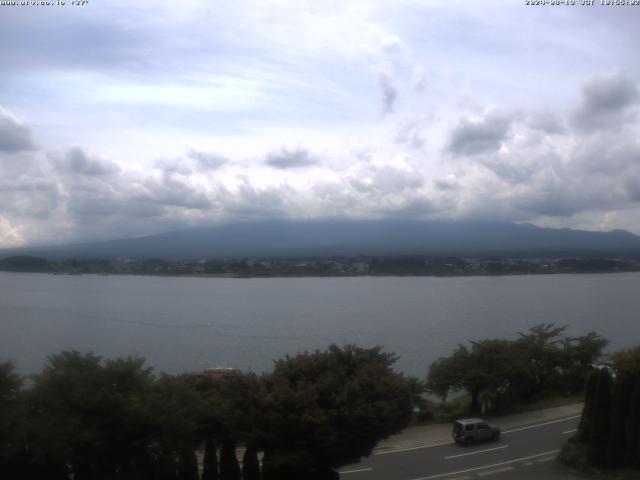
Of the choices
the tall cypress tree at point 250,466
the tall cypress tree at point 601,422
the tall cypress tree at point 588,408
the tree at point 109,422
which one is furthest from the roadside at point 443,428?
the tree at point 109,422

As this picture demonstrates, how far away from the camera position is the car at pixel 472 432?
49.6 feet

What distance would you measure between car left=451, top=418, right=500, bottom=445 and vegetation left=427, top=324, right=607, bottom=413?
4096mm

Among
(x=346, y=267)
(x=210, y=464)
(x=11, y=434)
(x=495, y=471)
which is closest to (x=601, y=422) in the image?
(x=495, y=471)

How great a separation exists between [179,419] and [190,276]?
3817 inches

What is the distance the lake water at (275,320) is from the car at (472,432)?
13.3 meters

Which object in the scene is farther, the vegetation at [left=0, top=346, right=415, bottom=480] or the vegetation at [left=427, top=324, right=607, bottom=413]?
the vegetation at [left=427, top=324, right=607, bottom=413]

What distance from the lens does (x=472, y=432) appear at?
15156 millimetres

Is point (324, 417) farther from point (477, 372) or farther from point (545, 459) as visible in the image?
point (477, 372)

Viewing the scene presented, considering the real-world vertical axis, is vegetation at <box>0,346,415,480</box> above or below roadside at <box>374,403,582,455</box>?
above

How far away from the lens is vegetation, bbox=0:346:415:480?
31.6 ft

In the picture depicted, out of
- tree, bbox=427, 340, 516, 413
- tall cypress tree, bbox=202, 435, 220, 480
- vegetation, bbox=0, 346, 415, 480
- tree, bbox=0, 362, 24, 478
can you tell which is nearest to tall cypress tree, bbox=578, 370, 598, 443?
vegetation, bbox=0, 346, 415, 480

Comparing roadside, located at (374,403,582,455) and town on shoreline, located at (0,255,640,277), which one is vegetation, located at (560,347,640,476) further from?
town on shoreline, located at (0,255,640,277)

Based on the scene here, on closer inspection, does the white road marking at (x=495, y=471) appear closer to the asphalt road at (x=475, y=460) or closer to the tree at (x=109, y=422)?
the asphalt road at (x=475, y=460)

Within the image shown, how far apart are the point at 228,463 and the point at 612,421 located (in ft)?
22.0
